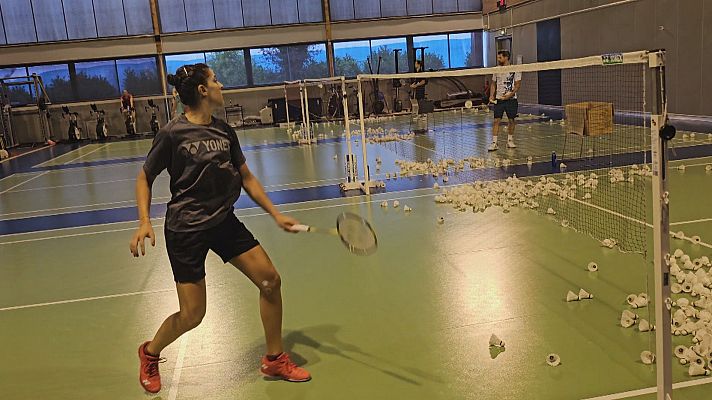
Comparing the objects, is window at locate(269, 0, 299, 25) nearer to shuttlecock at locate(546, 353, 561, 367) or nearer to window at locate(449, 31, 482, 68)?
window at locate(449, 31, 482, 68)

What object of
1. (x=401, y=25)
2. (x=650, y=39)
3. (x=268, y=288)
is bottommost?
(x=268, y=288)

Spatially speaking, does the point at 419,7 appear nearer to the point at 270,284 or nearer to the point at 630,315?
the point at 630,315

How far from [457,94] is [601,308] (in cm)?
2369

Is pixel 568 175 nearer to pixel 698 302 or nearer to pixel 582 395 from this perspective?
pixel 698 302

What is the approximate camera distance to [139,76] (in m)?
28.2

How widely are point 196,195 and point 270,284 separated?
700 millimetres

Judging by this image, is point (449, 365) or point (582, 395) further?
point (449, 365)

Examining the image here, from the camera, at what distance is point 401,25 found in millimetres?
28906

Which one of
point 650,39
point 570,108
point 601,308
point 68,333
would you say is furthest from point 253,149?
point 601,308

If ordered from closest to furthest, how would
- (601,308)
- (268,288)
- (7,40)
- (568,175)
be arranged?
(268,288) < (601,308) < (568,175) < (7,40)

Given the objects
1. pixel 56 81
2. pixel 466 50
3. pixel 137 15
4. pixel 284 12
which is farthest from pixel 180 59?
pixel 466 50

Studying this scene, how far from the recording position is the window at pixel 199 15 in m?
27.7

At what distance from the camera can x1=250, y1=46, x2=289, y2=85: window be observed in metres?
28.8

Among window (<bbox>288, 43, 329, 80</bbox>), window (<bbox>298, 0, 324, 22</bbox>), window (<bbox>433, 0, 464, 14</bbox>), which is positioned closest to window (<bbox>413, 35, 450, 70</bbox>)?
window (<bbox>433, 0, 464, 14</bbox>)
